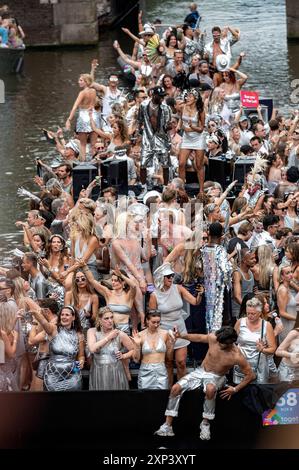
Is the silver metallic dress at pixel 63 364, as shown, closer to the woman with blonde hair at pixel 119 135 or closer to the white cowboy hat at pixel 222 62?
the woman with blonde hair at pixel 119 135

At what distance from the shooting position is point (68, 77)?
37.7 m

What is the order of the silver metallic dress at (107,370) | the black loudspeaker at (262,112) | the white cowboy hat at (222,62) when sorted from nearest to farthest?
the silver metallic dress at (107,370) < the black loudspeaker at (262,112) < the white cowboy hat at (222,62)

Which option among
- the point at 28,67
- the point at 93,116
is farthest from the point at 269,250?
the point at 28,67

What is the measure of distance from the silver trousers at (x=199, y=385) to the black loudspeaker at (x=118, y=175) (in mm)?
5960

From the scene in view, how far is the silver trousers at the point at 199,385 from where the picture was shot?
15023 mm

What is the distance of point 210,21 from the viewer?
45156 mm

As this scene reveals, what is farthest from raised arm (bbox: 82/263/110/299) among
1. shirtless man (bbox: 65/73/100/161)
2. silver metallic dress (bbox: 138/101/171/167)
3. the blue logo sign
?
shirtless man (bbox: 65/73/100/161)

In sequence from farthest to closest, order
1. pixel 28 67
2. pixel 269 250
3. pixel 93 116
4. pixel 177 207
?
1. pixel 28 67
2. pixel 93 116
3. pixel 177 207
4. pixel 269 250

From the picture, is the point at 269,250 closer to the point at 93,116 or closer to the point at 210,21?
the point at 93,116

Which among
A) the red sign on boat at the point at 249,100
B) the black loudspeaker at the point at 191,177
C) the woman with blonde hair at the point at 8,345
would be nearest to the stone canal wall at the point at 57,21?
the red sign on boat at the point at 249,100

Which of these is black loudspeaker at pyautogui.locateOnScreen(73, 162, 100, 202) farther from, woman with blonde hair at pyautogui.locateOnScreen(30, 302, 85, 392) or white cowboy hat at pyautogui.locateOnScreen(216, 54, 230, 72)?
white cowboy hat at pyautogui.locateOnScreen(216, 54, 230, 72)

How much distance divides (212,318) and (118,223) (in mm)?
1734

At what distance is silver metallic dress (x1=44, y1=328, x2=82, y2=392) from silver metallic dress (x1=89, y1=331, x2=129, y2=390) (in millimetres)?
156

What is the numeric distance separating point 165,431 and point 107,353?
3.02 ft
